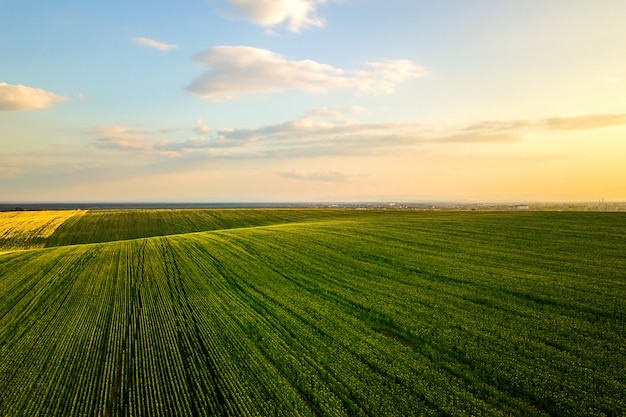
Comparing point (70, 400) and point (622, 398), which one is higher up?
point (622, 398)

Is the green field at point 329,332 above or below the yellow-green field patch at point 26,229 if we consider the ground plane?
below

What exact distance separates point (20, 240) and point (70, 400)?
65.9 m

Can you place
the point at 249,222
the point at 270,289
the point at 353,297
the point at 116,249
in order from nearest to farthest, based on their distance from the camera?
the point at 353,297
the point at 270,289
the point at 116,249
the point at 249,222

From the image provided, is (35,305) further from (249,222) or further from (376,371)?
(249,222)

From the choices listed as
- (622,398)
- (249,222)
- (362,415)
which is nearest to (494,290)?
(622,398)

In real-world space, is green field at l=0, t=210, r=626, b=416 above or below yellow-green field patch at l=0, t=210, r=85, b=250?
below

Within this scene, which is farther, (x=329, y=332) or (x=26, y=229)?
(x=26, y=229)

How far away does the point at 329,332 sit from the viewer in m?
20.0

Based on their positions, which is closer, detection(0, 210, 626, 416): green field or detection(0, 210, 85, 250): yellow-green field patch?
detection(0, 210, 626, 416): green field

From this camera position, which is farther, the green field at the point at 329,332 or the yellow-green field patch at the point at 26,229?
the yellow-green field patch at the point at 26,229

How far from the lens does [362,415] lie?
42.7 feet

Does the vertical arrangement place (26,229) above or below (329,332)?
above

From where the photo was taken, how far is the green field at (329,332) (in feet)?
46.4

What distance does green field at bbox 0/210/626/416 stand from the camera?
46.4 feet
